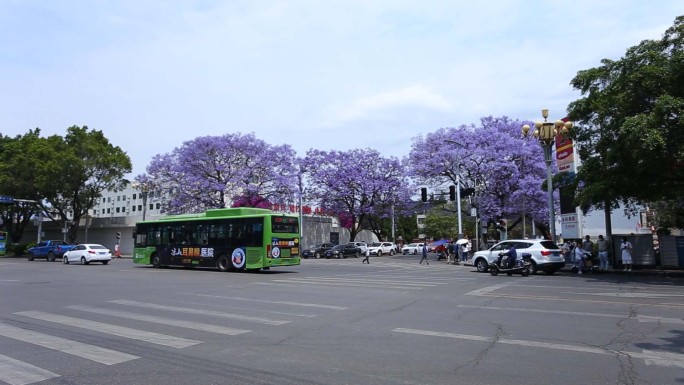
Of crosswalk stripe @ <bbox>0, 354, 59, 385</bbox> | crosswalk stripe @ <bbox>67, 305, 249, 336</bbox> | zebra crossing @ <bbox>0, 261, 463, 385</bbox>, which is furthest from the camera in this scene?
crosswalk stripe @ <bbox>67, 305, 249, 336</bbox>

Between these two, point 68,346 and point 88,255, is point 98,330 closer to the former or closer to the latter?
point 68,346

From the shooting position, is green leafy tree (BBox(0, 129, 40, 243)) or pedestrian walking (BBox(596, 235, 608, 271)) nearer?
pedestrian walking (BBox(596, 235, 608, 271))

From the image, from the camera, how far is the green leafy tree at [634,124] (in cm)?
1759

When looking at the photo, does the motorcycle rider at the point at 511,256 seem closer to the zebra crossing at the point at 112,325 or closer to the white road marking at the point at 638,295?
the white road marking at the point at 638,295

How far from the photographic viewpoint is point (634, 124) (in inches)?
693

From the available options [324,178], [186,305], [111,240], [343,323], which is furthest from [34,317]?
[111,240]

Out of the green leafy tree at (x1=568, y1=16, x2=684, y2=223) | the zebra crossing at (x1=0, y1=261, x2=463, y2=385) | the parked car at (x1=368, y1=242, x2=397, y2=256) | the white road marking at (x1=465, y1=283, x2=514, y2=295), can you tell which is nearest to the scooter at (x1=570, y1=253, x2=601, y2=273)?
the green leafy tree at (x1=568, y1=16, x2=684, y2=223)

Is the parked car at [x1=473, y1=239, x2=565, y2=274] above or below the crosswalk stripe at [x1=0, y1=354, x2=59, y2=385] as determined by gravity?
above

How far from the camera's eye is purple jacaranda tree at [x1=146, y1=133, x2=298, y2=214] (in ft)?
160

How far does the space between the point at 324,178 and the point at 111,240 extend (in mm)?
27246

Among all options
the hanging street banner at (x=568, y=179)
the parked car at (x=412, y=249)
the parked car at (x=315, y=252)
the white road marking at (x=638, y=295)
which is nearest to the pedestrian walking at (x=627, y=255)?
the hanging street banner at (x=568, y=179)

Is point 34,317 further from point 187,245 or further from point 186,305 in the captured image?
point 187,245

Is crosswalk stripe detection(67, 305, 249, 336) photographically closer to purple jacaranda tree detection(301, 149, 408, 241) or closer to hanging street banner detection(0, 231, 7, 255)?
purple jacaranda tree detection(301, 149, 408, 241)

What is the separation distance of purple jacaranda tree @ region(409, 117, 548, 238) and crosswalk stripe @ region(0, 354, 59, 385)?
112 ft
